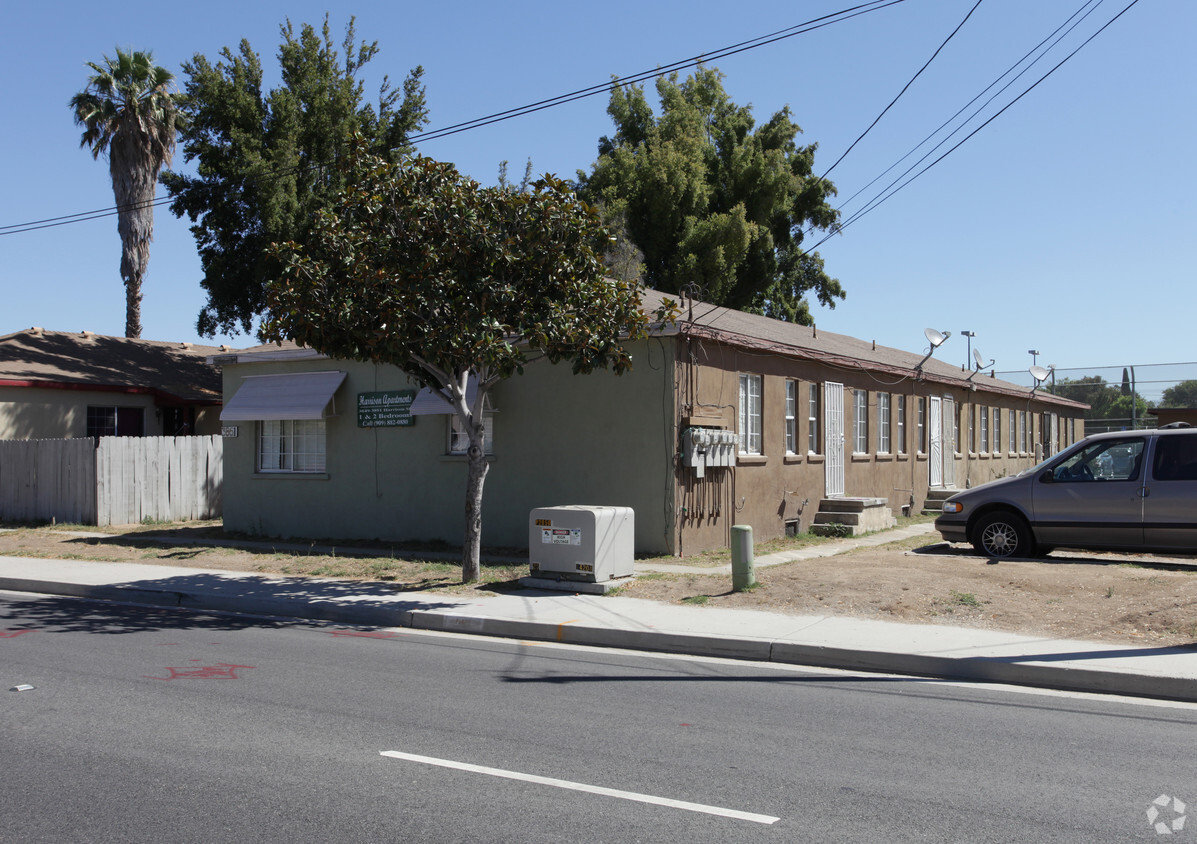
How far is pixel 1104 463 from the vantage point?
13055 mm

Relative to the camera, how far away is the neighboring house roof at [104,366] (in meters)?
26.0

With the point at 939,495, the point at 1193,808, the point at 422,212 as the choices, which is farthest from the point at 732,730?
the point at 939,495

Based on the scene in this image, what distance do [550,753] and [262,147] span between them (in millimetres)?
26766

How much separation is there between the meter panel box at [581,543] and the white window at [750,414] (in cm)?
476

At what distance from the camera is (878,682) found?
Answer: 26.5ft

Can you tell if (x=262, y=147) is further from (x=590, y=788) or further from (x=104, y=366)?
(x=590, y=788)

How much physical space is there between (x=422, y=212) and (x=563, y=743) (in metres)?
7.13

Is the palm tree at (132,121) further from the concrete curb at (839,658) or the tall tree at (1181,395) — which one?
the tall tree at (1181,395)

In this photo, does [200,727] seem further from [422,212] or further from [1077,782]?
[422,212]

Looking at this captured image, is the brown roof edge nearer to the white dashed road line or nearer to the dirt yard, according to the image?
the dirt yard

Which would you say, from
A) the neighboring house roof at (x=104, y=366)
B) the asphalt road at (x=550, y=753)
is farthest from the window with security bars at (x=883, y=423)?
the neighboring house roof at (x=104, y=366)

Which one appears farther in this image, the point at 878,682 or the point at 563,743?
the point at 878,682

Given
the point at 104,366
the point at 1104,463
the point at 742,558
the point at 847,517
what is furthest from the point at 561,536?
the point at 104,366

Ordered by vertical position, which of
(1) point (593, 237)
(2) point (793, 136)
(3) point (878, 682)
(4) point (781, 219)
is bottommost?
(3) point (878, 682)
